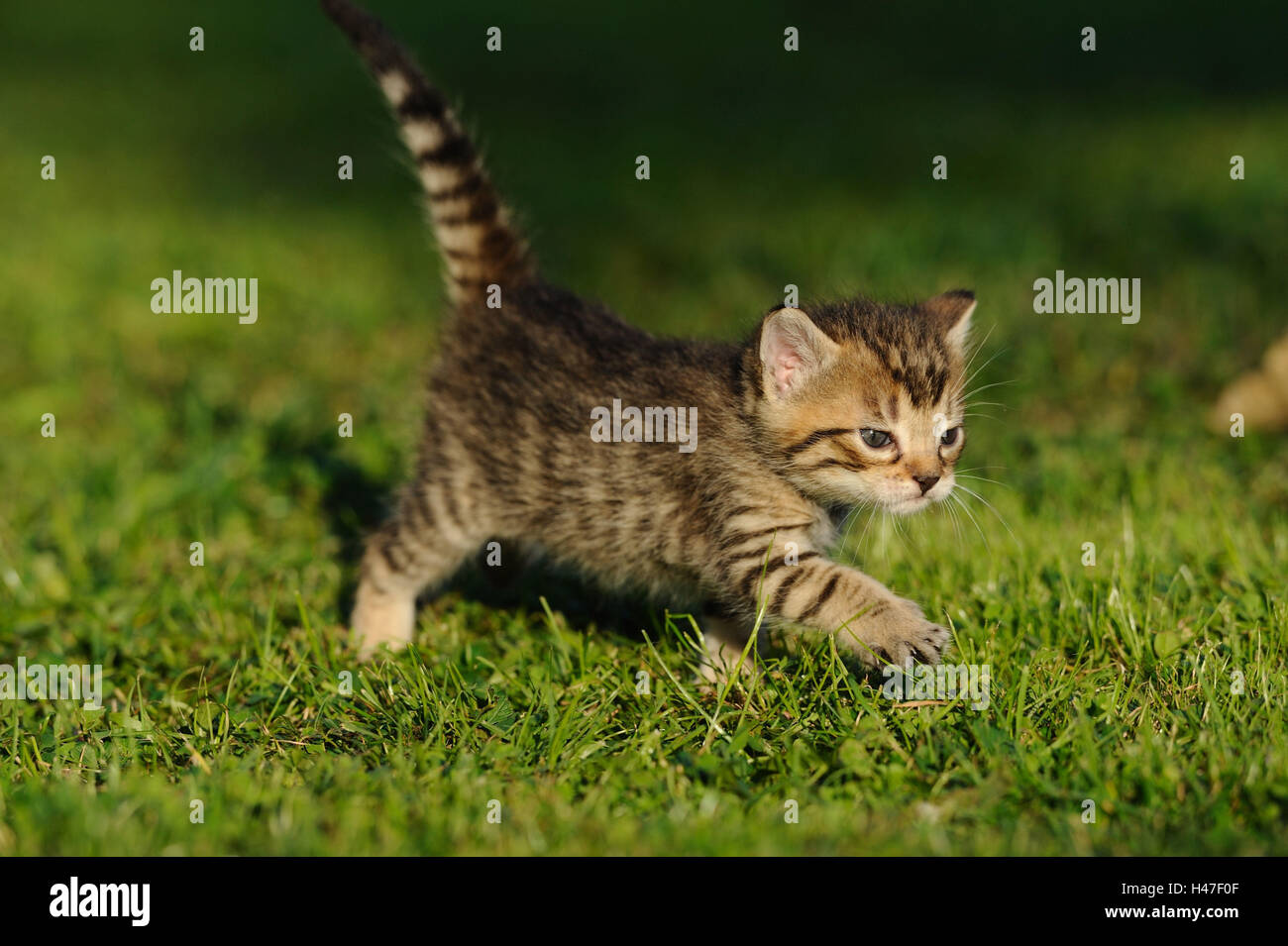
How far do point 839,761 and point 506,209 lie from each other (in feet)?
7.84

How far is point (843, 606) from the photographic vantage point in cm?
350

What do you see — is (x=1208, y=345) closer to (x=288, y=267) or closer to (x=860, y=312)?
(x=860, y=312)

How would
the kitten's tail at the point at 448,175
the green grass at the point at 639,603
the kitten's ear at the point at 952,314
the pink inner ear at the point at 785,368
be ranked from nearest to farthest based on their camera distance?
1. the green grass at the point at 639,603
2. the pink inner ear at the point at 785,368
3. the kitten's ear at the point at 952,314
4. the kitten's tail at the point at 448,175

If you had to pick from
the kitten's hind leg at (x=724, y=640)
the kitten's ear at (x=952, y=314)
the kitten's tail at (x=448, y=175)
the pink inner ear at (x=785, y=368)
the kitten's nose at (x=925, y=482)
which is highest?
the kitten's tail at (x=448, y=175)

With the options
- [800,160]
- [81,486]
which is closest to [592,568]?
[81,486]

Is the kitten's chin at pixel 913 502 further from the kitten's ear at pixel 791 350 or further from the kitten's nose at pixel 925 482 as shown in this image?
the kitten's ear at pixel 791 350

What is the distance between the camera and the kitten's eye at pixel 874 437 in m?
3.63

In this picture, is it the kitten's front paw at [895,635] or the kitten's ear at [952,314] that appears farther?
the kitten's ear at [952,314]

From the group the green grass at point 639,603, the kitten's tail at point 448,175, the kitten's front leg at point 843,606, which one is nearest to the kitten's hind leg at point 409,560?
the green grass at point 639,603

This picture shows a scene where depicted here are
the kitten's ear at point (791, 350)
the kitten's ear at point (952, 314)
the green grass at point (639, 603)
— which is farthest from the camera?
the kitten's ear at point (952, 314)

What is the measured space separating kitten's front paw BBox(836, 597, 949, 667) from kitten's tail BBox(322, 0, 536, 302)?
187cm

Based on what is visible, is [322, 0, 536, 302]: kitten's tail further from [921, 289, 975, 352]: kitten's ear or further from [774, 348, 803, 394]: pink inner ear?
[921, 289, 975, 352]: kitten's ear

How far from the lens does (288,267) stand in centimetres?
A: 853

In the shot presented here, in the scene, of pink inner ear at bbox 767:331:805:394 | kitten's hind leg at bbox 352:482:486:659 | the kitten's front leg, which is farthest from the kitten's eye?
kitten's hind leg at bbox 352:482:486:659
